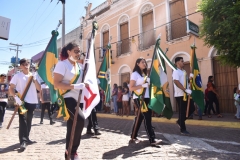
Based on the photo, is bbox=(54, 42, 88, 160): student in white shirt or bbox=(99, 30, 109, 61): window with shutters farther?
bbox=(99, 30, 109, 61): window with shutters

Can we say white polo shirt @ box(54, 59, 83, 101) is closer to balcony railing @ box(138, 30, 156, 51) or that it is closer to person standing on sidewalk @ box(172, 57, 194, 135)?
person standing on sidewalk @ box(172, 57, 194, 135)

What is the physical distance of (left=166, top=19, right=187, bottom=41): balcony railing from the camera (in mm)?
11711

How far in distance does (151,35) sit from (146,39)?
0.47 meters

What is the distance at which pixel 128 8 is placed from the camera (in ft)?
49.8

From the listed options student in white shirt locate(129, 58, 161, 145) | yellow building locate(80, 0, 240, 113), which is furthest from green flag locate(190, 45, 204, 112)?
yellow building locate(80, 0, 240, 113)

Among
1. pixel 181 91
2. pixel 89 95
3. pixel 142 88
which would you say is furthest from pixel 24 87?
pixel 181 91

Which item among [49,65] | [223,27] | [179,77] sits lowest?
[179,77]

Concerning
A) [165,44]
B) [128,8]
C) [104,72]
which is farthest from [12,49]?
[104,72]

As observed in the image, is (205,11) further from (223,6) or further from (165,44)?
(165,44)

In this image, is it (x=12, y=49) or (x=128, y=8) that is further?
(x=12, y=49)

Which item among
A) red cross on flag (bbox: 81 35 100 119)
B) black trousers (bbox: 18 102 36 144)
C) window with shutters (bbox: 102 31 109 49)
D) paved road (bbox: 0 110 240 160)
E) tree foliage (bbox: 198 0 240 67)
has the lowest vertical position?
paved road (bbox: 0 110 240 160)

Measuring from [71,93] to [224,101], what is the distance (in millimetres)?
9287

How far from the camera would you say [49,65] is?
440 cm

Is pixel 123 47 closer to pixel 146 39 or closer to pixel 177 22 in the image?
pixel 146 39
